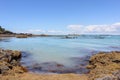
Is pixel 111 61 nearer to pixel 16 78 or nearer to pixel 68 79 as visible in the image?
pixel 68 79

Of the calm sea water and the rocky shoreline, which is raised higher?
the rocky shoreline

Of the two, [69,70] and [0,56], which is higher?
[0,56]

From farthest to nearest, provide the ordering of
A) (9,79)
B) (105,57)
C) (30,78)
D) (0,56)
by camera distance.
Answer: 1. (105,57)
2. (0,56)
3. (30,78)
4. (9,79)

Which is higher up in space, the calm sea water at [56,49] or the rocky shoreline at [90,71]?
the rocky shoreline at [90,71]

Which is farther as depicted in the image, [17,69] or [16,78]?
[17,69]

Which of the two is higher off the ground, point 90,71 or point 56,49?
point 90,71

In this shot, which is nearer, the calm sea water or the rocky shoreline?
the rocky shoreline

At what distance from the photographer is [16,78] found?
40.9ft

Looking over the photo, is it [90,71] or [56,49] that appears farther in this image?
[56,49]

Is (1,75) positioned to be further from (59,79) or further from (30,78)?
(59,79)

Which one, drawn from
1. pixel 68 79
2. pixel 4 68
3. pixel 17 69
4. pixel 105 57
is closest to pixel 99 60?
pixel 105 57

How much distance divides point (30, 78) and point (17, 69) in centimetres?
307

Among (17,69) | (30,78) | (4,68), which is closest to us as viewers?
(30,78)

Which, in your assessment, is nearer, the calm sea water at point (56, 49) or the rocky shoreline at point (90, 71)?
the rocky shoreline at point (90, 71)
